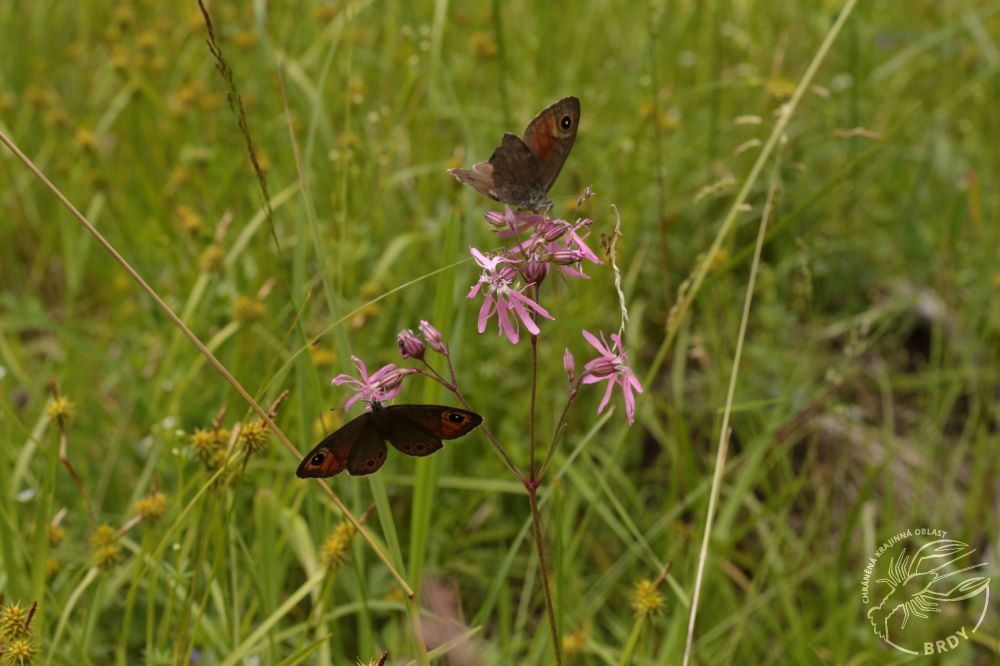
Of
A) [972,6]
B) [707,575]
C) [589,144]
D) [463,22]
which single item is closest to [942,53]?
[972,6]

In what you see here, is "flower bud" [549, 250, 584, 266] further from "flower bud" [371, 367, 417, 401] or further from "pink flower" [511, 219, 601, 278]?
"flower bud" [371, 367, 417, 401]

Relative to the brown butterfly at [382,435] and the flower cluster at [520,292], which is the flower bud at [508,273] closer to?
the flower cluster at [520,292]

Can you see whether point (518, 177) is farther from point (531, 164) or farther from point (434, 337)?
point (434, 337)

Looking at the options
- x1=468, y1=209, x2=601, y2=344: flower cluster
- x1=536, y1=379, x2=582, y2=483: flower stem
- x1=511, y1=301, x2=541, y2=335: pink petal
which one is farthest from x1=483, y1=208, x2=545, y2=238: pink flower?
x1=536, y1=379, x2=582, y2=483: flower stem

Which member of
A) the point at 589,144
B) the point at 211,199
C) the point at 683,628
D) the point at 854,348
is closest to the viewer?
the point at 683,628

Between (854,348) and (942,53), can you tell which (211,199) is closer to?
(854,348)

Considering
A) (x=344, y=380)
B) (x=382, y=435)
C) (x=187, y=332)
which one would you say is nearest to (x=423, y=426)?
(x=382, y=435)
